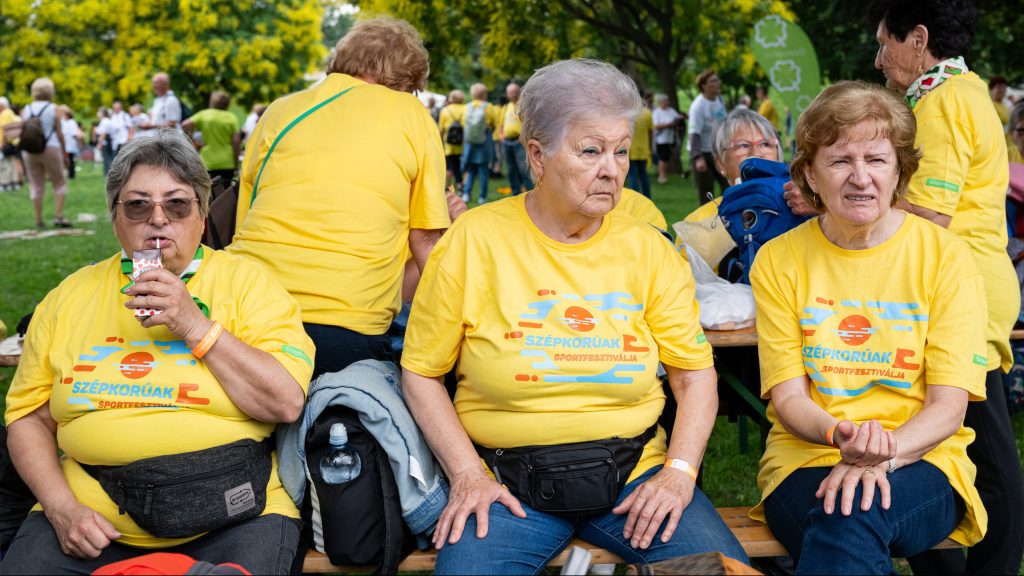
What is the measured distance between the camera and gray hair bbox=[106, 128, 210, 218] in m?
2.70

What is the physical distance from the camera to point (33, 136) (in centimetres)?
1193

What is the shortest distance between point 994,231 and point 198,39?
31858 millimetres

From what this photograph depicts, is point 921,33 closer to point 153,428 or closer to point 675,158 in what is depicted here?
point 153,428

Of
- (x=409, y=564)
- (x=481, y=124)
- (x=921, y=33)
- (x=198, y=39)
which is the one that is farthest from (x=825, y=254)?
(x=198, y=39)

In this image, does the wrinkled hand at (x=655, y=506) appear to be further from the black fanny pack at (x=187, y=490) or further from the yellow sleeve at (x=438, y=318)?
the black fanny pack at (x=187, y=490)

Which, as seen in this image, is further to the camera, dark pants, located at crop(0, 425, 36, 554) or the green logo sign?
the green logo sign

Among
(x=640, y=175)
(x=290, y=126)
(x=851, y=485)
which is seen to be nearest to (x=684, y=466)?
(x=851, y=485)

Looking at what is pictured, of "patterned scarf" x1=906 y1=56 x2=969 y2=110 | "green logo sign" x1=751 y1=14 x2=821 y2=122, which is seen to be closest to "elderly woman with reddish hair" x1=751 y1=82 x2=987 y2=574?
"patterned scarf" x1=906 y1=56 x2=969 y2=110

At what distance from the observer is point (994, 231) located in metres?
3.27

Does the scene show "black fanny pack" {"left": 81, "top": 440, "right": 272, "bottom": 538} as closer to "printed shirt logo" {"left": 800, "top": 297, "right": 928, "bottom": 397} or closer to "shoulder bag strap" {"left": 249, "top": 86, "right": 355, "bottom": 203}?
"shoulder bag strap" {"left": 249, "top": 86, "right": 355, "bottom": 203}

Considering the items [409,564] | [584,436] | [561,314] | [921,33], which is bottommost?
[409,564]

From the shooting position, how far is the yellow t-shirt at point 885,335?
265 centimetres

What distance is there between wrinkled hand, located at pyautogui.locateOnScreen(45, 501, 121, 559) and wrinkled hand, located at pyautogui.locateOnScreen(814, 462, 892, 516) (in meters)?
1.81

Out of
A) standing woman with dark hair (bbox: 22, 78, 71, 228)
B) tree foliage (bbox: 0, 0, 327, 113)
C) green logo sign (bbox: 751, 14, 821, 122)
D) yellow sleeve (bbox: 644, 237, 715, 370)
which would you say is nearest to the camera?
yellow sleeve (bbox: 644, 237, 715, 370)
